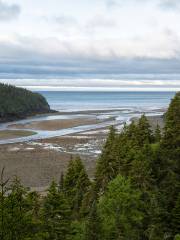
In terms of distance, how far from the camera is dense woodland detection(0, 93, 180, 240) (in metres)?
16.2

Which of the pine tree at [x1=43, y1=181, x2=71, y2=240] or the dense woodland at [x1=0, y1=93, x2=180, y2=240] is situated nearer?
the dense woodland at [x1=0, y1=93, x2=180, y2=240]

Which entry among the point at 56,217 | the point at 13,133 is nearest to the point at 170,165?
the point at 56,217

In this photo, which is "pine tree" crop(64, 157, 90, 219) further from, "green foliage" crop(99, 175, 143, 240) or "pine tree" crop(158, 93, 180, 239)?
"green foliage" crop(99, 175, 143, 240)

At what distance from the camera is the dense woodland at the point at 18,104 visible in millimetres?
132125

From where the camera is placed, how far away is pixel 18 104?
144m

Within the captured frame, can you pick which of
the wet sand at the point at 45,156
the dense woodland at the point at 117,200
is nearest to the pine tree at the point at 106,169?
the dense woodland at the point at 117,200

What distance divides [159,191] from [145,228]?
304 cm

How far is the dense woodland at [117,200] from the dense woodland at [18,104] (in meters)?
98.9

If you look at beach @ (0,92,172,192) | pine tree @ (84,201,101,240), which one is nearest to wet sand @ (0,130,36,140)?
beach @ (0,92,172,192)

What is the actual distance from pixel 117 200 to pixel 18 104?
12529cm

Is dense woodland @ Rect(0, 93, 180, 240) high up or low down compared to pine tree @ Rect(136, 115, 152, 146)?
down

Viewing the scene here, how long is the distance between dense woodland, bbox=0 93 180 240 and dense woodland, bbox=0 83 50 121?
3892 inches

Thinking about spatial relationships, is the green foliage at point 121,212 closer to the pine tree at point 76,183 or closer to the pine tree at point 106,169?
the pine tree at point 106,169

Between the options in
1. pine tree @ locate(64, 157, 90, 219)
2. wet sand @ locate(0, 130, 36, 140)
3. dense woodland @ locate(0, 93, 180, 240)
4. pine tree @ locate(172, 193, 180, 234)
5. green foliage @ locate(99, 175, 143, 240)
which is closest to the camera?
dense woodland @ locate(0, 93, 180, 240)
